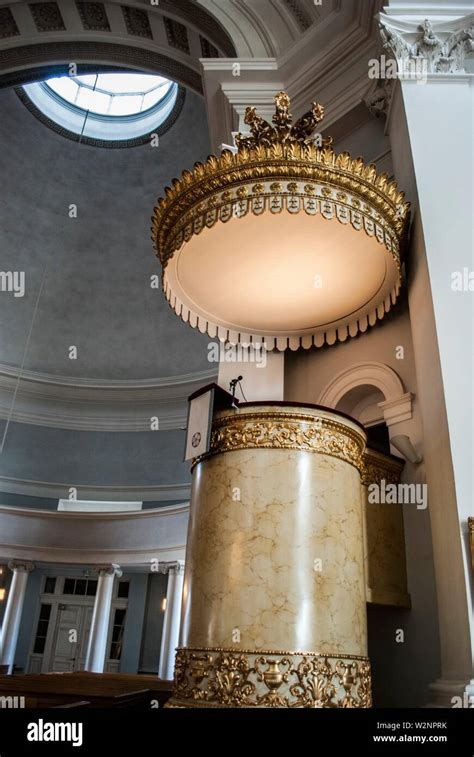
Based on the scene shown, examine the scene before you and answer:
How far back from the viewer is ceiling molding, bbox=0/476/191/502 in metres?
13.3

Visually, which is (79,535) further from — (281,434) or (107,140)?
(281,434)

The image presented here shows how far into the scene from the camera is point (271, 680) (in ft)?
9.05

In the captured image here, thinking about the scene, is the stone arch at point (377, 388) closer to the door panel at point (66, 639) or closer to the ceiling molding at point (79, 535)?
the ceiling molding at point (79, 535)

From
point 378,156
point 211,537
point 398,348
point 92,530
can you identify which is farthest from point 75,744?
point 92,530

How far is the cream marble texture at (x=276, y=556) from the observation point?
289cm

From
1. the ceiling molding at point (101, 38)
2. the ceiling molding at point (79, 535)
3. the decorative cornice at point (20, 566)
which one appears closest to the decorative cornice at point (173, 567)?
the ceiling molding at point (79, 535)

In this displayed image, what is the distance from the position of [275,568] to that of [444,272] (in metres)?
2.13

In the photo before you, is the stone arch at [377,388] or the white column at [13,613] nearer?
the stone arch at [377,388]

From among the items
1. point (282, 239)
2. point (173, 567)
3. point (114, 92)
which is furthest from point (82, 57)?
point (173, 567)

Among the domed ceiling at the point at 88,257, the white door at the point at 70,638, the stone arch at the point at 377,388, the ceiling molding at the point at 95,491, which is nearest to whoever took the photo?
the stone arch at the point at 377,388

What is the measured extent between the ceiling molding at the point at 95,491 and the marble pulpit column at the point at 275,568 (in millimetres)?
10126

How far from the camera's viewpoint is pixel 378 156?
18.7 feet

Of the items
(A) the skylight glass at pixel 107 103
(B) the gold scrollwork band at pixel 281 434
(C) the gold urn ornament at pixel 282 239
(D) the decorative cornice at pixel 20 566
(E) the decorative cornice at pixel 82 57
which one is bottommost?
(B) the gold scrollwork band at pixel 281 434

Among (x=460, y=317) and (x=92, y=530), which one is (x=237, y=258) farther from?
(x=92, y=530)
